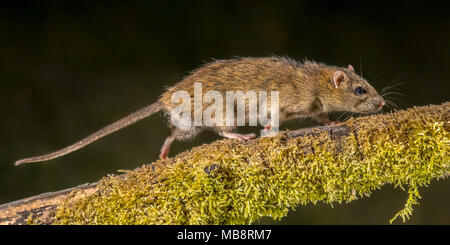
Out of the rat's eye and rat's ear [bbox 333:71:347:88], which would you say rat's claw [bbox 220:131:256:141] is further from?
the rat's eye

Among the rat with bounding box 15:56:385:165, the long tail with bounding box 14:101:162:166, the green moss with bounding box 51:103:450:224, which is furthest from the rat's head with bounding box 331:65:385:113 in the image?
the long tail with bounding box 14:101:162:166

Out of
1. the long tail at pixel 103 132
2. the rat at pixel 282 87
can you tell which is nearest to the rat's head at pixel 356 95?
the rat at pixel 282 87

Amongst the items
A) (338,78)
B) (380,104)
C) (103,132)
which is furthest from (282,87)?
(103,132)

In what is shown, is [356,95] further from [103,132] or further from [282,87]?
[103,132]

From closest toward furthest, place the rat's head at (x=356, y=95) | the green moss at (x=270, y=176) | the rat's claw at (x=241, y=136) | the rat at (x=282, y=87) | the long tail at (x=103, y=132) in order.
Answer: the green moss at (x=270, y=176) < the rat's claw at (x=241, y=136) < the long tail at (x=103, y=132) < the rat at (x=282, y=87) < the rat's head at (x=356, y=95)

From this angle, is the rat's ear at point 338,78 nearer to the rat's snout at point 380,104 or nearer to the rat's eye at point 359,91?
the rat's eye at point 359,91
